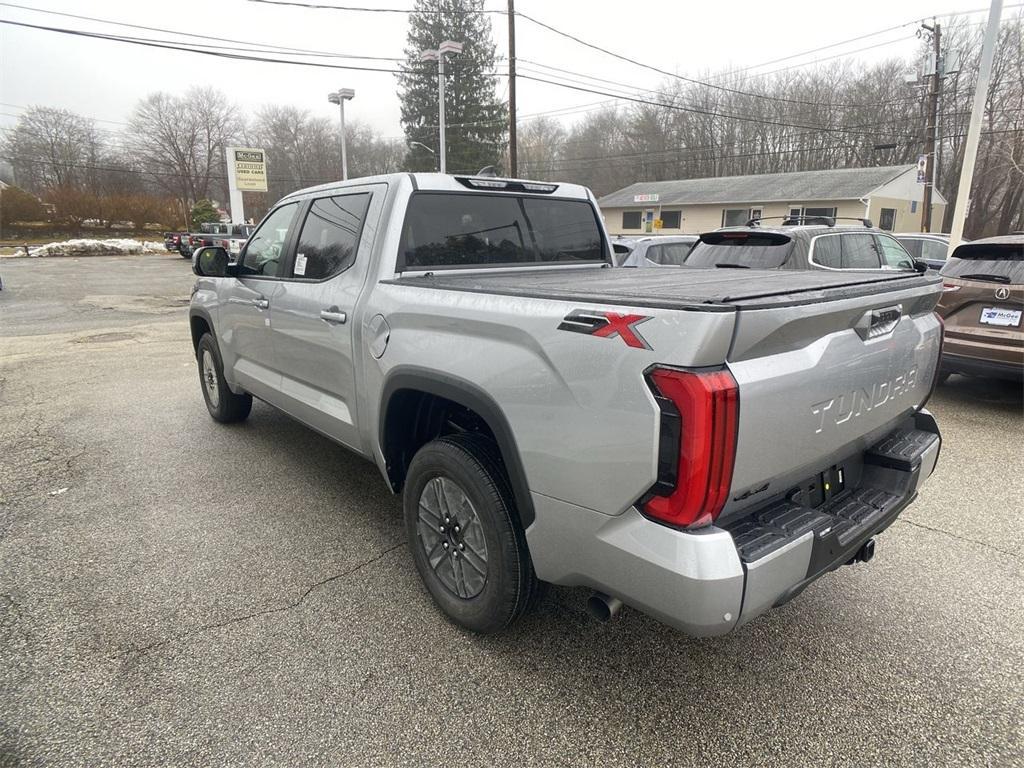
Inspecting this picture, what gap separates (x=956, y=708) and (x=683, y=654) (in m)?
0.96

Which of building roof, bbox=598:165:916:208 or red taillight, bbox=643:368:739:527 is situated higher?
building roof, bbox=598:165:916:208

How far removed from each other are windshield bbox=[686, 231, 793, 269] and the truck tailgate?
176 inches

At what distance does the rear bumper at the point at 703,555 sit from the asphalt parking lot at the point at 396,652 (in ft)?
1.83

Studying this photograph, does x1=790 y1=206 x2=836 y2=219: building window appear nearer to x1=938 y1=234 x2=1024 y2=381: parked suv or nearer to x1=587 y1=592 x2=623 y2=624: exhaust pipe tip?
x1=938 y1=234 x2=1024 y2=381: parked suv

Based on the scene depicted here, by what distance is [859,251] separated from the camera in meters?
7.54

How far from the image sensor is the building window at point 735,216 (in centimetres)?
3550

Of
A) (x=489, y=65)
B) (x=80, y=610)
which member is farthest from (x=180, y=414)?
(x=489, y=65)

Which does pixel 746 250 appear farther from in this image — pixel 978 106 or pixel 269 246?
pixel 978 106

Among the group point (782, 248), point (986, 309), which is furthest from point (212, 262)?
point (986, 309)

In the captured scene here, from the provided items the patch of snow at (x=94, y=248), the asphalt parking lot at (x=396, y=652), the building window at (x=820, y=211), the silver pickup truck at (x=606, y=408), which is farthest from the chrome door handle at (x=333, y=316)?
the patch of snow at (x=94, y=248)

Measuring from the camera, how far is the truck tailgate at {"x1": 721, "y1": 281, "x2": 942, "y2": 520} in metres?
1.71

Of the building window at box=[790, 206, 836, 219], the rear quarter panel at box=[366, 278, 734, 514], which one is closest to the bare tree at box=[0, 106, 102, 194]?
the building window at box=[790, 206, 836, 219]

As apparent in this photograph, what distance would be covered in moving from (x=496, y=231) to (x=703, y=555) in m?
2.42

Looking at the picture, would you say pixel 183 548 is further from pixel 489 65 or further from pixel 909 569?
pixel 489 65
